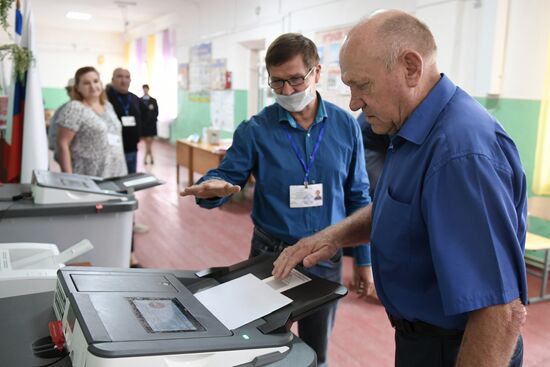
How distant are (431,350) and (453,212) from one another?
16.2 inches

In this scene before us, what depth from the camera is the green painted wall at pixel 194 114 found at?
765 cm

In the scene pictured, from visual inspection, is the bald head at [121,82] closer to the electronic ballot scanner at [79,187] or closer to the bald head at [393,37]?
the electronic ballot scanner at [79,187]

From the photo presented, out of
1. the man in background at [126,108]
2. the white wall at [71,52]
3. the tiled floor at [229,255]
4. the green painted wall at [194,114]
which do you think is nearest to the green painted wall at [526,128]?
the tiled floor at [229,255]

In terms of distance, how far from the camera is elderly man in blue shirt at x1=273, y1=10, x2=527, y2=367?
794 mm

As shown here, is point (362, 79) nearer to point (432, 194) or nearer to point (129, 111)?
point (432, 194)

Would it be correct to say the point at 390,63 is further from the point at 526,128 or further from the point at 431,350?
the point at 526,128

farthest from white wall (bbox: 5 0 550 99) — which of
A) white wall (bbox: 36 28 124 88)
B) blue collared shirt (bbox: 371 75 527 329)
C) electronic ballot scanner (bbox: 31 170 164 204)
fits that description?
white wall (bbox: 36 28 124 88)

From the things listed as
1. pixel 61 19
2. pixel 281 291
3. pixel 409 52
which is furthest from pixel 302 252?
pixel 61 19

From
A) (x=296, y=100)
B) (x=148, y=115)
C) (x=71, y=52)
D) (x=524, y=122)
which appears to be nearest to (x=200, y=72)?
(x=148, y=115)

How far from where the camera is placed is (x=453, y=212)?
81 cm

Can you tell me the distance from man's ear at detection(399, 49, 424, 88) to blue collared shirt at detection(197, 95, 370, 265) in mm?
703

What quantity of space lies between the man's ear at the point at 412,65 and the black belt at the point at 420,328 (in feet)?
1.72

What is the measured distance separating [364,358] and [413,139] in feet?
5.81

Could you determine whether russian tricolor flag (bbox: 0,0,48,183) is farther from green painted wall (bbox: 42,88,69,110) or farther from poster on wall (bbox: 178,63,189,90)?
green painted wall (bbox: 42,88,69,110)
